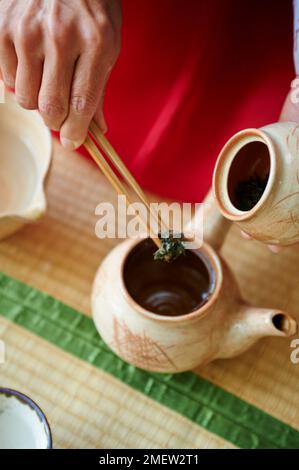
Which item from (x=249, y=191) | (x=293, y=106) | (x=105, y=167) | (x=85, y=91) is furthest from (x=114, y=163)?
(x=293, y=106)

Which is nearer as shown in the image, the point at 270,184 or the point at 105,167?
the point at 270,184

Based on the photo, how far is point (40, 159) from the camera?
127 centimetres

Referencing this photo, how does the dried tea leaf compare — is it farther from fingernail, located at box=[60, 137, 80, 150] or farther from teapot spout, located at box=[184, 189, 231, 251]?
fingernail, located at box=[60, 137, 80, 150]

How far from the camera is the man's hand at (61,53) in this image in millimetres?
888

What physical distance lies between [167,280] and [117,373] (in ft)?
0.70

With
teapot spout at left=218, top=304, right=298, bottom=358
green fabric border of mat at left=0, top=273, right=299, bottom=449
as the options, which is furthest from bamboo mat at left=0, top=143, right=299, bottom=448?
teapot spout at left=218, top=304, right=298, bottom=358

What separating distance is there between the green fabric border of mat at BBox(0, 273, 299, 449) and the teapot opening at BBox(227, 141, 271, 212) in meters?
0.43

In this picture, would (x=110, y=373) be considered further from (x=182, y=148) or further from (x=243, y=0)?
(x=243, y=0)

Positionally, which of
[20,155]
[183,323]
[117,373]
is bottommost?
[117,373]

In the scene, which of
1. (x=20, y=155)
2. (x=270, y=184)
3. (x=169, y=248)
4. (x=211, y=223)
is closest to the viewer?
(x=270, y=184)

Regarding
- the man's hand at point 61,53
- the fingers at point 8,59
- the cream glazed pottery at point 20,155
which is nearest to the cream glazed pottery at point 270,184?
the man's hand at point 61,53

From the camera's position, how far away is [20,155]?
1.34 metres

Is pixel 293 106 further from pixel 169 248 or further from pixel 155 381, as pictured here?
pixel 155 381

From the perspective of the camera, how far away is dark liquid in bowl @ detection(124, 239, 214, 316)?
1.05 metres
